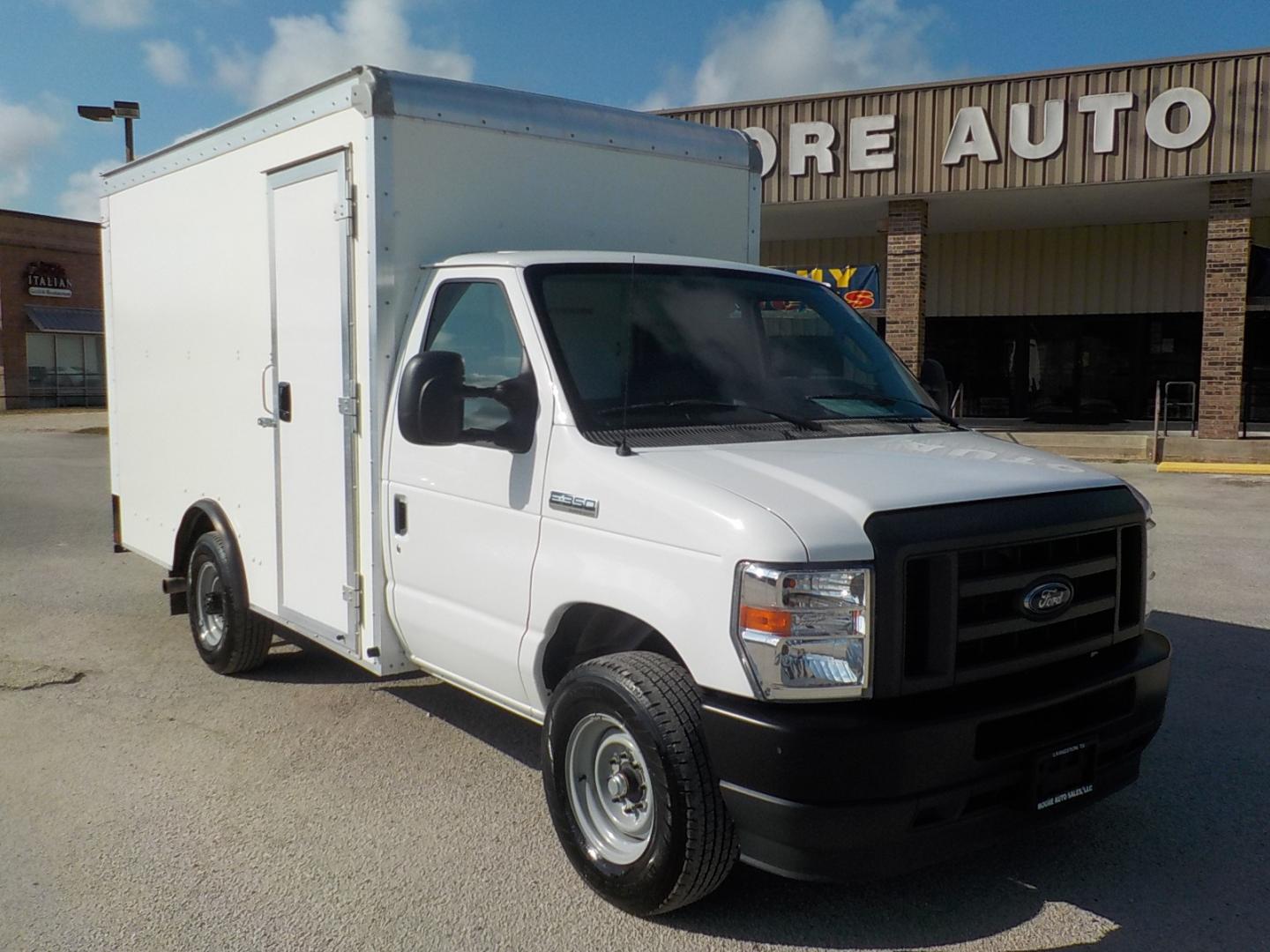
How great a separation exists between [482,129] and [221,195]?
1.70 meters

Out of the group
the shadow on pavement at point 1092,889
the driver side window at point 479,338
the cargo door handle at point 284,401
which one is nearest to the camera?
the shadow on pavement at point 1092,889

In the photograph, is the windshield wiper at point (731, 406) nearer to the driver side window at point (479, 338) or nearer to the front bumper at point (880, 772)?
the driver side window at point (479, 338)

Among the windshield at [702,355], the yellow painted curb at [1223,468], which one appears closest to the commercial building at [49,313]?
the yellow painted curb at [1223,468]

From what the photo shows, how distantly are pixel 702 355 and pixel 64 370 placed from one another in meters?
40.0

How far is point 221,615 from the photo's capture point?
247 inches

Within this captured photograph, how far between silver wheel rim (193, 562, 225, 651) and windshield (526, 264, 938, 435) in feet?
9.69

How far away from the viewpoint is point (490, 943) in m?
3.54

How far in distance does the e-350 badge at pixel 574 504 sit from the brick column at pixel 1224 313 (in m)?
16.4

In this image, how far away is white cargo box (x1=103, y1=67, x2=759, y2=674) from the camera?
4.74 m

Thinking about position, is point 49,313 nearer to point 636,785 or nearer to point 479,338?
point 479,338

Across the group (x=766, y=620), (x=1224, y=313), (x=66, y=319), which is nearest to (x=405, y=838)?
(x=766, y=620)

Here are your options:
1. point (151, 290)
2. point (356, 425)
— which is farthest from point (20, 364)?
point (356, 425)

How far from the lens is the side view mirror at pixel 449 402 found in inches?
157

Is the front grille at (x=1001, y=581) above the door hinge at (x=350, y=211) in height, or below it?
below
